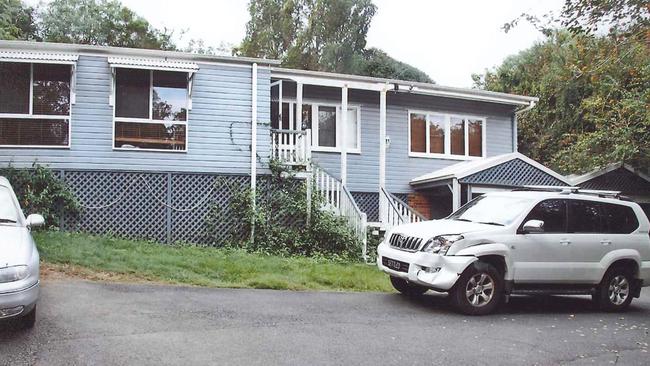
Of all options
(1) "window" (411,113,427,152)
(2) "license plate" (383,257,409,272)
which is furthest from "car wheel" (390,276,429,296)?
(1) "window" (411,113,427,152)

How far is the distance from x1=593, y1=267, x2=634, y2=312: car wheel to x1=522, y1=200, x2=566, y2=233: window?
1.19 meters

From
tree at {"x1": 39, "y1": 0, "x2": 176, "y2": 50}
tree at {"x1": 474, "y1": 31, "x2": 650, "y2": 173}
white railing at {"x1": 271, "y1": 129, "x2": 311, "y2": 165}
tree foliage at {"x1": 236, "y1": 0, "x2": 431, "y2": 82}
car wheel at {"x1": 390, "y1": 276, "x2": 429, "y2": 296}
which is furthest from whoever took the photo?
tree foliage at {"x1": 236, "y1": 0, "x2": 431, "y2": 82}

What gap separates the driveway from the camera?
547 cm

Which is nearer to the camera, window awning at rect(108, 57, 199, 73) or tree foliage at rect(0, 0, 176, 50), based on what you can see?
window awning at rect(108, 57, 199, 73)

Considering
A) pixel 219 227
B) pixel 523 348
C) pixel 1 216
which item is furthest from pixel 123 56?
pixel 523 348

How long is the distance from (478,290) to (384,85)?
812cm

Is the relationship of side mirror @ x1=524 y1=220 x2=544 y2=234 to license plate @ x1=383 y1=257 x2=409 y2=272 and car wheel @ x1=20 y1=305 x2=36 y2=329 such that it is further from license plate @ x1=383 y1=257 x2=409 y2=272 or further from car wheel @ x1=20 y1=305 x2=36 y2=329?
car wheel @ x1=20 y1=305 x2=36 y2=329

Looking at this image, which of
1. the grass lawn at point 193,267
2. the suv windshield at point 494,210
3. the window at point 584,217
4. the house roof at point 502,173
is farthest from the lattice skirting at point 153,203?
the window at point 584,217

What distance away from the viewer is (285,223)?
14.0 meters

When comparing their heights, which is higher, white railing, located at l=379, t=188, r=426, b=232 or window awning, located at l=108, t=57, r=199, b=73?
window awning, located at l=108, t=57, r=199, b=73

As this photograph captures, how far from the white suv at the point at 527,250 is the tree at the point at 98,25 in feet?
104

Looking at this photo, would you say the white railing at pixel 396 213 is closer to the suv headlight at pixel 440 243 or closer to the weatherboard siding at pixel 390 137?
the weatherboard siding at pixel 390 137

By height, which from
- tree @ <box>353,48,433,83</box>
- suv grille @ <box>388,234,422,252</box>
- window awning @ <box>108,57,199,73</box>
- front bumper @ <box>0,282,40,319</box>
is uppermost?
tree @ <box>353,48,433,83</box>

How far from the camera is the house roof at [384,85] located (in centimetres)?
1499
